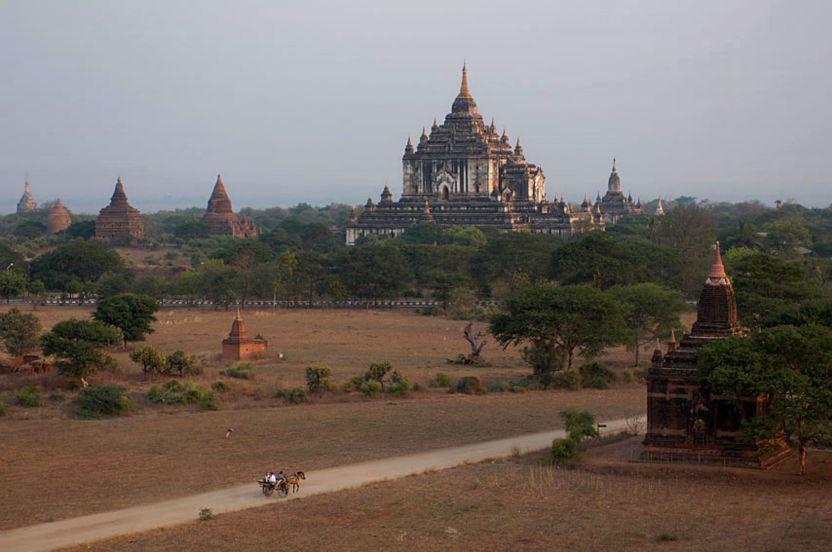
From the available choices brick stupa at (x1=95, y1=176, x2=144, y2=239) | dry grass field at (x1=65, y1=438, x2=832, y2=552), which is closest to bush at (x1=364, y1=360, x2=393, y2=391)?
dry grass field at (x1=65, y1=438, x2=832, y2=552)

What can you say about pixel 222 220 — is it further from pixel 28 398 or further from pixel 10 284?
pixel 28 398

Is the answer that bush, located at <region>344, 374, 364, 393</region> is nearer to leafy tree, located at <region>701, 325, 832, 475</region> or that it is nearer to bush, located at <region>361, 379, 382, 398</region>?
bush, located at <region>361, 379, 382, 398</region>

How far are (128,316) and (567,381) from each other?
805 inches

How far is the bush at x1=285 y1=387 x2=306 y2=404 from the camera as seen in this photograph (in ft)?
129

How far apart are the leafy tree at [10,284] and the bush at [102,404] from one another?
145ft

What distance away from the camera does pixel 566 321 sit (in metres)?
45.5

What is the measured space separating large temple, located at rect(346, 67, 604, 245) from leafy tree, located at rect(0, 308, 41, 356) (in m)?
71.8

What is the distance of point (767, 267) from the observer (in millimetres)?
48969

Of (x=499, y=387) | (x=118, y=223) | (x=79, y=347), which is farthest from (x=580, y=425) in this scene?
(x=118, y=223)

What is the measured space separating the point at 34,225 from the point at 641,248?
3762 inches

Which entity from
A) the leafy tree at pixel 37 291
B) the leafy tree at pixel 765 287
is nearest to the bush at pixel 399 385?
the leafy tree at pixel 765 287

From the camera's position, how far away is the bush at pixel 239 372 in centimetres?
4419

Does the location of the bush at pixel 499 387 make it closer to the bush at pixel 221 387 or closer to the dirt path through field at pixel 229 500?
the bush at pixel 221 387

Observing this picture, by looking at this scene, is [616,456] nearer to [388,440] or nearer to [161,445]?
[388,440]
